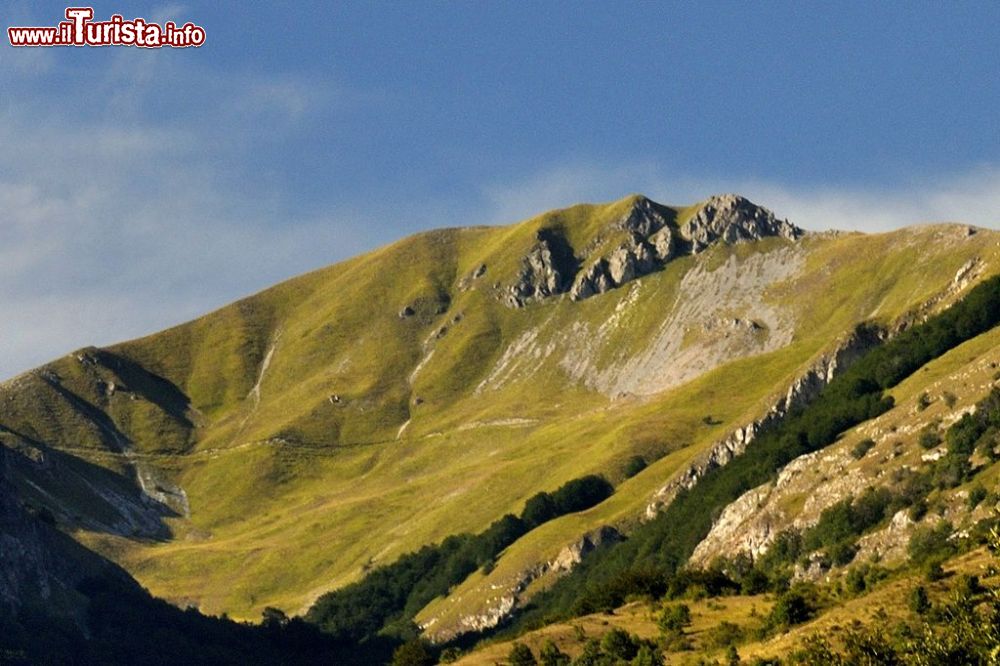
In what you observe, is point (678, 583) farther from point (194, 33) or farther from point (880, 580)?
point (194, 33)

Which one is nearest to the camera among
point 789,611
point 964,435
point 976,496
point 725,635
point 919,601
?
point 919,601

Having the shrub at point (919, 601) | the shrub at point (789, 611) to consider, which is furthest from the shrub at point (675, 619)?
the shrub at point (919, 601)

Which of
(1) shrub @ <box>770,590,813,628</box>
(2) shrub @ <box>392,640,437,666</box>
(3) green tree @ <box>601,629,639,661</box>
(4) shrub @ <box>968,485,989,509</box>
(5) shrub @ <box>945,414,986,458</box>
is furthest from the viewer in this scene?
(5) shrub @ <box>945,414,986,458</box>

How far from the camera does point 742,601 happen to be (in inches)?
4370

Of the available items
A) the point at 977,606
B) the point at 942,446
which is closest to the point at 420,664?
the point at 977,606

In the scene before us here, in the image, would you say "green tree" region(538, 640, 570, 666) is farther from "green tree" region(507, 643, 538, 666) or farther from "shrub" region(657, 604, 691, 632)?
"shrub" region(657, 604, 691, 632)

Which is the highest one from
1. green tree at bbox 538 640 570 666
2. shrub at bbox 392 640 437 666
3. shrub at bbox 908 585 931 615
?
shrub at bbox 908 585 931 615

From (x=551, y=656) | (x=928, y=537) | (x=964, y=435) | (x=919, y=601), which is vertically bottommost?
(x=928, y=537)

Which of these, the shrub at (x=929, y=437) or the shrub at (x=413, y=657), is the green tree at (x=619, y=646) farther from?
the shrub at (x=929, y=437)

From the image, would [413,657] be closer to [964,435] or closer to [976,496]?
[976,496]

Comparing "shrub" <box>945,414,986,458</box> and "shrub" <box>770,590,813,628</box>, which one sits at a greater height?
"shrub" <box>945,414,986,458</box>

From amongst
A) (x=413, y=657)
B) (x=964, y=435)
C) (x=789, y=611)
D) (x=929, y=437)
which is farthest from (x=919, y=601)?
(x=929, y=437)

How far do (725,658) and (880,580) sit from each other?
1697cm

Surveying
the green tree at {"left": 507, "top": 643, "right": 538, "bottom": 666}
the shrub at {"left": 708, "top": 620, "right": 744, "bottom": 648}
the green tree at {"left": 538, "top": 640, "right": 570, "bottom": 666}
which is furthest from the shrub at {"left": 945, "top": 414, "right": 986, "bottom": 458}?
the green tree at {"left": 507, "top": 643, "right": 538, "bottom": 666}
